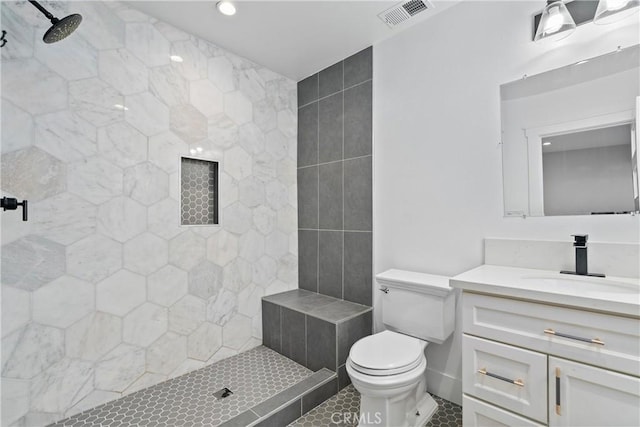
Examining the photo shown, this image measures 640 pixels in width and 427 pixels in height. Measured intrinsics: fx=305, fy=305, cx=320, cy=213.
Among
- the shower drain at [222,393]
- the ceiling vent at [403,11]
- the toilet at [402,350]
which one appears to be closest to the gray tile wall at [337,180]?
the ceiling vent at [403,11]

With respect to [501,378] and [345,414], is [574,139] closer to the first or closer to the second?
[501,378]

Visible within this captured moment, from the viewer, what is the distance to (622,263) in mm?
1378

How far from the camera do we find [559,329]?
3.72 feet

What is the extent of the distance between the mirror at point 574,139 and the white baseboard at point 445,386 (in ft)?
3.57

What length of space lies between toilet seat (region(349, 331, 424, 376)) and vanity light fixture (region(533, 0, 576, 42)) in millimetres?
1752

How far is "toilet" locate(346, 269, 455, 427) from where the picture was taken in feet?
4.87

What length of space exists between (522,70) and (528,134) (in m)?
0.36

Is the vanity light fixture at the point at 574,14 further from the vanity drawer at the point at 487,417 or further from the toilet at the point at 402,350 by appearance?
the vanity drawer at the point at 487,417

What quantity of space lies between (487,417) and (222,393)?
4.74 feet

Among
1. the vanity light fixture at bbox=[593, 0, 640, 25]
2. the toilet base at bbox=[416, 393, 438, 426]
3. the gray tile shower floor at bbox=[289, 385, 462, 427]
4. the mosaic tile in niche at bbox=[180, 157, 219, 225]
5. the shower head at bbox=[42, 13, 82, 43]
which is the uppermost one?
the vanity light fixture at bbox=[593, 0, 640, 25]

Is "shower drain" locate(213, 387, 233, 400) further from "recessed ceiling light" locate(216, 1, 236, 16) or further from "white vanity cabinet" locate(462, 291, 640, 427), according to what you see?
"recessed ceiling light" locate(216, 1, 236, 16)

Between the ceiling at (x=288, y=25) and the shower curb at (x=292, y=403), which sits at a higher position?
the ceiling at (x=288, y=25)

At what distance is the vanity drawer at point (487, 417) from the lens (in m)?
1.22

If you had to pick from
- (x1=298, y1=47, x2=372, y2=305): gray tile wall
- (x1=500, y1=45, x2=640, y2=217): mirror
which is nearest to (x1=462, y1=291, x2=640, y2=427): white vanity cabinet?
(x1=500, y1=45, x2=640, y2=217): mirror
